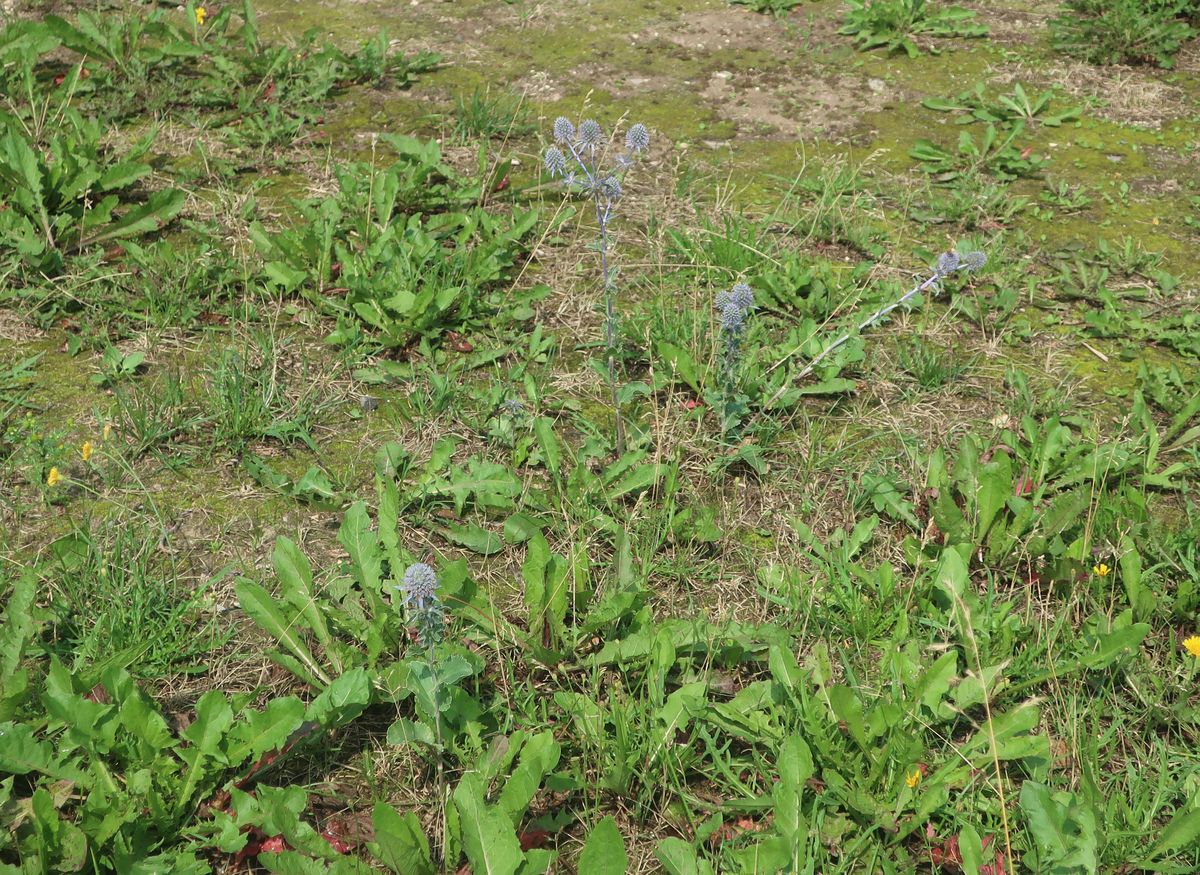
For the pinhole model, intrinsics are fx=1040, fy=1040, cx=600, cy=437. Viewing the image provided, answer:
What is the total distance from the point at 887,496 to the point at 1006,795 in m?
0.95

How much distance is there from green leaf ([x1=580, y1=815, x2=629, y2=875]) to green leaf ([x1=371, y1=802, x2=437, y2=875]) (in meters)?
0.33

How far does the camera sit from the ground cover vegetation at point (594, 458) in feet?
7.43

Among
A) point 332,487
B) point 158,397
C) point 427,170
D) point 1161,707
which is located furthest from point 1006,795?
point 427,170

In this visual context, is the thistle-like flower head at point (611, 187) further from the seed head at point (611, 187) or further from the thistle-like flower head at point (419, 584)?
the thistle-like flower head at point (419, 584)

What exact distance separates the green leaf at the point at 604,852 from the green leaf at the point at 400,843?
13.1 inches

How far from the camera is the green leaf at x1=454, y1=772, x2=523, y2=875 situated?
2.06 meters

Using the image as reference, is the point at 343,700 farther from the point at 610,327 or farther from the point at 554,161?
the point at 554,161

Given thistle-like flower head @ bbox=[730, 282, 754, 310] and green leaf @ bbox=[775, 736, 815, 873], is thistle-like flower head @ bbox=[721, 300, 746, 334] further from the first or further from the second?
green leaf @ bbox=[775, 736, 815, 873]

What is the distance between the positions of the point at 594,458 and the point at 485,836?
4.41 feet

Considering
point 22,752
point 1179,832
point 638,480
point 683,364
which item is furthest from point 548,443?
point 1179,832

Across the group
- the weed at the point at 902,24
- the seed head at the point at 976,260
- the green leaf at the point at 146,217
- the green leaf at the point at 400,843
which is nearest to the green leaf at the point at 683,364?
the seed head at the point at 976,260

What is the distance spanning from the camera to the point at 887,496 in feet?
9.95

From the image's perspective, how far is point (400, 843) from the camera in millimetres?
2016

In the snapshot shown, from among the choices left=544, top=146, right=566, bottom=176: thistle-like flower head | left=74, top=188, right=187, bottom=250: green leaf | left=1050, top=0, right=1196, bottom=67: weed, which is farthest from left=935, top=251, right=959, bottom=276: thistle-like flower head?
left=74, top=188, right=187, bottom=250: green leaf
